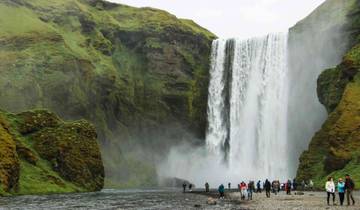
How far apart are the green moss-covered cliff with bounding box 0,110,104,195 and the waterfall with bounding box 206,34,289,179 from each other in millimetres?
35887

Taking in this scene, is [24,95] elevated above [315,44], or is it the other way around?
[315,44]

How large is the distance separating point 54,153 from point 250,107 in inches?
1952

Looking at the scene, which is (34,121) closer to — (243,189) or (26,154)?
(26,154)

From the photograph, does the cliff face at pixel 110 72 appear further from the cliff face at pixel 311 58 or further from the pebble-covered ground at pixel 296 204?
the pebble-covered ground at pixel 296 204

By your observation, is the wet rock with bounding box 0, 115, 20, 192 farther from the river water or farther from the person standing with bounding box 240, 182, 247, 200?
the person standing with bounding box 240, 182, 247, 200

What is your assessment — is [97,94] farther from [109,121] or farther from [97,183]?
[97,183]

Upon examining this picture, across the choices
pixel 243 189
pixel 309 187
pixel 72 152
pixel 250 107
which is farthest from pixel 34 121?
pixel 243 189

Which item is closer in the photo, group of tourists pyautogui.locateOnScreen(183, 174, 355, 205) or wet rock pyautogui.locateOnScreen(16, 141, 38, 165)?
group of tourists pyautogui.locateOnScreen(183, 174, 355, 205)

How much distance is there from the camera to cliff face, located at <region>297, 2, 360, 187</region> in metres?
77.4

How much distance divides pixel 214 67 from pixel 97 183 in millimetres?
54095

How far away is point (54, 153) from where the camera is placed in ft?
323

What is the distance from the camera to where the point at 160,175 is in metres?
144

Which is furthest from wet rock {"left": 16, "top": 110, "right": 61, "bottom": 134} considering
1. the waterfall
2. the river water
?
the waterfall

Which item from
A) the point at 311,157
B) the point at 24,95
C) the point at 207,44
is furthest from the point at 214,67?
the point at 311,157
